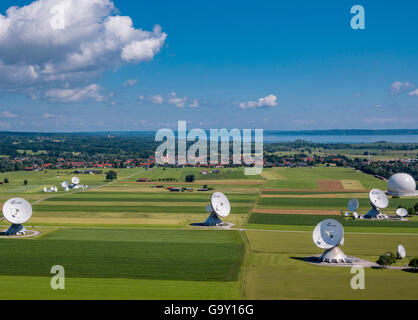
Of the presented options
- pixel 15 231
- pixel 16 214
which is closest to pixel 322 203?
pixel 16 214

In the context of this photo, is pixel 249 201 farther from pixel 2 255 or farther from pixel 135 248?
pixel 2 255

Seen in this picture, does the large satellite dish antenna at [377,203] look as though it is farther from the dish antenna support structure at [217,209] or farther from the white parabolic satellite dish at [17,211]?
the white parabolic satellite dish at [17,211]

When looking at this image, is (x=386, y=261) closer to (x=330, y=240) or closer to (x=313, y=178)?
(x=330, y=240)

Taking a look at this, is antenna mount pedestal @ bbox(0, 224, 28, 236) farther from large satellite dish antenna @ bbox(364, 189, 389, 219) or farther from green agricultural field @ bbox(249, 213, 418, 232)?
large satellite dish antenna @ bbox(364, 189, 389, 219)
